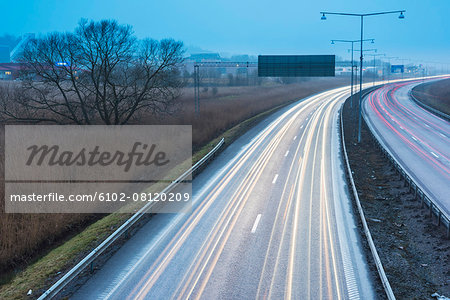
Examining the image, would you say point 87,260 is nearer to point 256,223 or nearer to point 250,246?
point 250,246

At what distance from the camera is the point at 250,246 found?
13.4 metres

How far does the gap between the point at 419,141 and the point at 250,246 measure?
87.3 feet

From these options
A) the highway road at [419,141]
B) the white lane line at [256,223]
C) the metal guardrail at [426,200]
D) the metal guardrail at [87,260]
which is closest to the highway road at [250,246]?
the white lane line at [256,223]

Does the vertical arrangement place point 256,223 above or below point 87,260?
below

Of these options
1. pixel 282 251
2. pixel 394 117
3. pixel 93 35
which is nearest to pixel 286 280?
pixel 282 251

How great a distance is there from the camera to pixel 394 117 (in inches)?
2042

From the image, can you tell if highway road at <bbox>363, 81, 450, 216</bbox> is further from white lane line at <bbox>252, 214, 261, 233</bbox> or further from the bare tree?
the bare tree

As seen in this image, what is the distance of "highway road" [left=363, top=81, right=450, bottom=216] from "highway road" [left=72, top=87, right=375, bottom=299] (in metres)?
4.57

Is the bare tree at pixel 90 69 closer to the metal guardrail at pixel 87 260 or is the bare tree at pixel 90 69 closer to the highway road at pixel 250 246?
the highway road at pixel 250 246

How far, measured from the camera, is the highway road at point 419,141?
2142 cm

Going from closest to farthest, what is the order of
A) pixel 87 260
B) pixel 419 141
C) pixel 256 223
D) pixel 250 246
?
pixel 87 260 → pixel 250 246 → pixel 256 223 → pixel 419 141

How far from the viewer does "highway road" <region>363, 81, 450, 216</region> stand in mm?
21422

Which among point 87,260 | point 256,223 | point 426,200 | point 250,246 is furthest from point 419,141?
point 87,260

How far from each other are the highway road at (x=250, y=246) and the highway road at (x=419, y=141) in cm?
457
